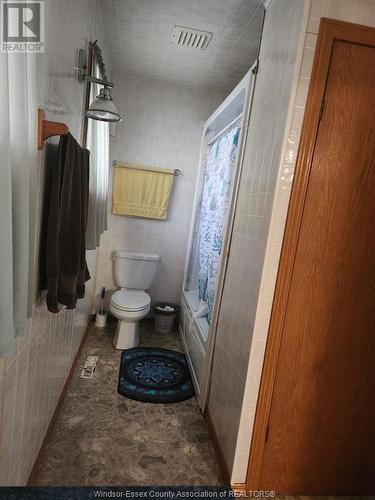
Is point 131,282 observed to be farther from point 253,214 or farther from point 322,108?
point 322,108

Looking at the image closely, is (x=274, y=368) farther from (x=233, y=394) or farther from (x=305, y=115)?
(x=305, y=115)

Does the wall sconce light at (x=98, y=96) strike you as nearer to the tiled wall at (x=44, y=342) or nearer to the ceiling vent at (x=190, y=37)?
the tiled wall at (x=44, y=342)

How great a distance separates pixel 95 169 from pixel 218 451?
1812 mm

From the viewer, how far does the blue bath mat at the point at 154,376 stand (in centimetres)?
208

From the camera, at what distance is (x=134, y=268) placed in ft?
9.78

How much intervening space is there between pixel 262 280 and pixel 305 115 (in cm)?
70

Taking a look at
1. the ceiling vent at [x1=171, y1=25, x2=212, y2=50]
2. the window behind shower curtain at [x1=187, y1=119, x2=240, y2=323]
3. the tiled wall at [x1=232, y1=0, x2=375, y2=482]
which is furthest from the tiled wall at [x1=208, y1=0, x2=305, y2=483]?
the ceiling vent at [x1=171, y1=25, x2=212, y2=50]

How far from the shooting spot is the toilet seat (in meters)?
2.54

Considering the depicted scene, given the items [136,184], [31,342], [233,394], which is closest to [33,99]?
[31,342]

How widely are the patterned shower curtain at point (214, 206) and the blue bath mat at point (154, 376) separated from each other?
19.9 inches

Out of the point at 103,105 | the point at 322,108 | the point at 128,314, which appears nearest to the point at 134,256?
the point at 128,314

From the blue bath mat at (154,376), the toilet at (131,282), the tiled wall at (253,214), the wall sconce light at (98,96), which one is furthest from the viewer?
the toilet at (131,282)

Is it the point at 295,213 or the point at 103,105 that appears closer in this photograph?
the point at 295,213

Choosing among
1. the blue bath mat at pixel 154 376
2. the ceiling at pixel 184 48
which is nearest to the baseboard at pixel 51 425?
the blue bath mat at pixel 154 376
